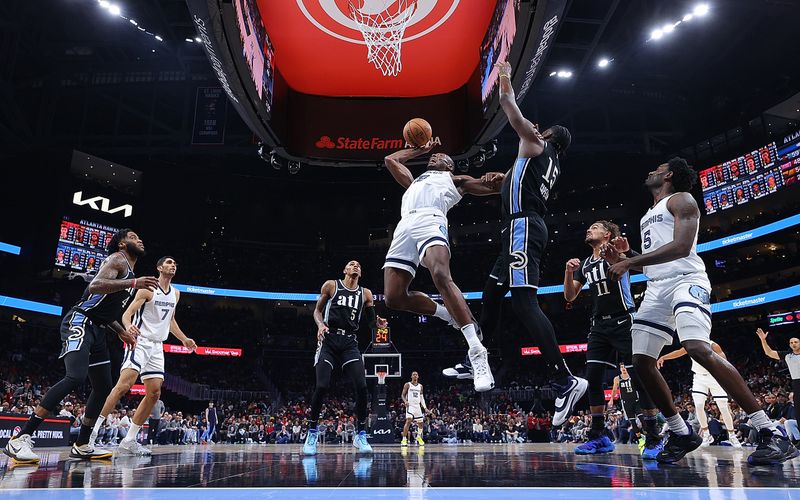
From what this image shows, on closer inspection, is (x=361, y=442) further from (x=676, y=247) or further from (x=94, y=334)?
(x=676, y=247)

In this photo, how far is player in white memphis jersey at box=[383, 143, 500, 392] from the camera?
435 cm

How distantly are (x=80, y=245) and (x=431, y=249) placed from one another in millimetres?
26696

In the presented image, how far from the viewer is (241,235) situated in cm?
3469

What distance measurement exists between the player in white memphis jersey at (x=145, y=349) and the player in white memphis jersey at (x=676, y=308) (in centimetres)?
518

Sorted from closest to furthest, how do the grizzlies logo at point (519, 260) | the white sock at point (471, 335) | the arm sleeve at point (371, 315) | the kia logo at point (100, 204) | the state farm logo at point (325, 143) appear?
the white sock at point (471, 335) < the grizzlies logo at point (519, 260) < the arm sleeve at point (371, 315) < the state farm logo at point (325, 143) < the kia logo at point (100, 204)

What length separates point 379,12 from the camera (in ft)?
28.3

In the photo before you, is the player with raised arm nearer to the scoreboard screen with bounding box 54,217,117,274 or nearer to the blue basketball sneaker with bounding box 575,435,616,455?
the blue basketball sneaker with bounding box 575,435,616,455

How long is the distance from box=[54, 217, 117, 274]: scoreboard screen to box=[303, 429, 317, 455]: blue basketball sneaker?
22482mm

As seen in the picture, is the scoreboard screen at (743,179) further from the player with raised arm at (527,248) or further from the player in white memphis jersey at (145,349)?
the player in white memphis jersey at (145,349)

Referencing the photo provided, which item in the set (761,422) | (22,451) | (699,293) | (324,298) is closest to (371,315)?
(324,298)

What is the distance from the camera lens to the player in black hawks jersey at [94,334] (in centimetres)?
505

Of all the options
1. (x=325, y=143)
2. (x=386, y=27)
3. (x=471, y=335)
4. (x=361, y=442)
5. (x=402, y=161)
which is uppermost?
(x=386, y=27)

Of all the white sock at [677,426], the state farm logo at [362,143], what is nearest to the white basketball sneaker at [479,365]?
the white sock at [677,426]

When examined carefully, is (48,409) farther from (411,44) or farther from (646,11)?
(646,11)
